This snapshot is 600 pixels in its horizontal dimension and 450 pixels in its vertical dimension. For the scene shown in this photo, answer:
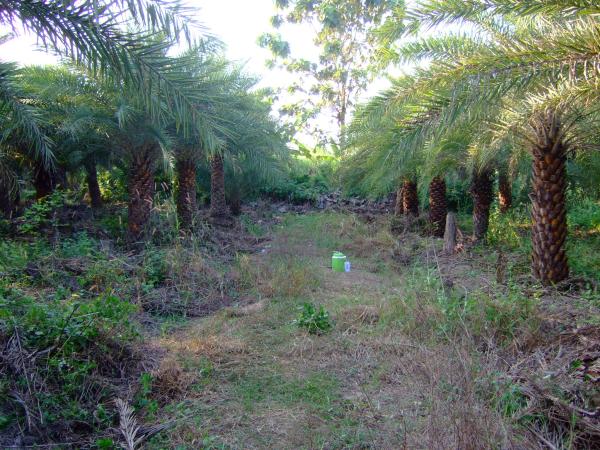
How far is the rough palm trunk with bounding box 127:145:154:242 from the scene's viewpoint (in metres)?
10.2

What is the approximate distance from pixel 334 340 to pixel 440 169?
706cm

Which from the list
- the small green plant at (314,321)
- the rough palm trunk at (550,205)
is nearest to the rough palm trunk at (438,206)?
the rough palm trunk at (550,205)

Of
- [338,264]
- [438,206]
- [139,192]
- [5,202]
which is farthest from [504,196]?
[5,202]

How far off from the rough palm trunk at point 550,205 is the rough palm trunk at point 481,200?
4.10 metres

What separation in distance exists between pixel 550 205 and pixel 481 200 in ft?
14.0

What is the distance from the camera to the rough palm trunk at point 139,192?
10211 millimetres

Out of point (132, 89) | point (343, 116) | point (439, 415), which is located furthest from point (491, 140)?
point (343, 116)

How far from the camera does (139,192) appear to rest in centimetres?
1022

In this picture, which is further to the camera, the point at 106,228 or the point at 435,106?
the point at 106,228

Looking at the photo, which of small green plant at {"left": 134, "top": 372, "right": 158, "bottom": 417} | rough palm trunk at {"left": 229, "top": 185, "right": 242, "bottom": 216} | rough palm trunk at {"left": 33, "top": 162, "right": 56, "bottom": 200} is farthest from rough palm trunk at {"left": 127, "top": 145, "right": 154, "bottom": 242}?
→ rough palm trunk at {"left": 229, "top": 185, "right": 242, "bottom": 216}

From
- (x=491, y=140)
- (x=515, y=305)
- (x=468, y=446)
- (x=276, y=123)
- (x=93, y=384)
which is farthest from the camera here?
(x=276, y=123)

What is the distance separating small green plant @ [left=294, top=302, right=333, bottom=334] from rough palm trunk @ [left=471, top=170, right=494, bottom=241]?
23.3ft

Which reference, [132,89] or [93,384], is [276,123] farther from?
[93,384]

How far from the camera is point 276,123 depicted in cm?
1495
